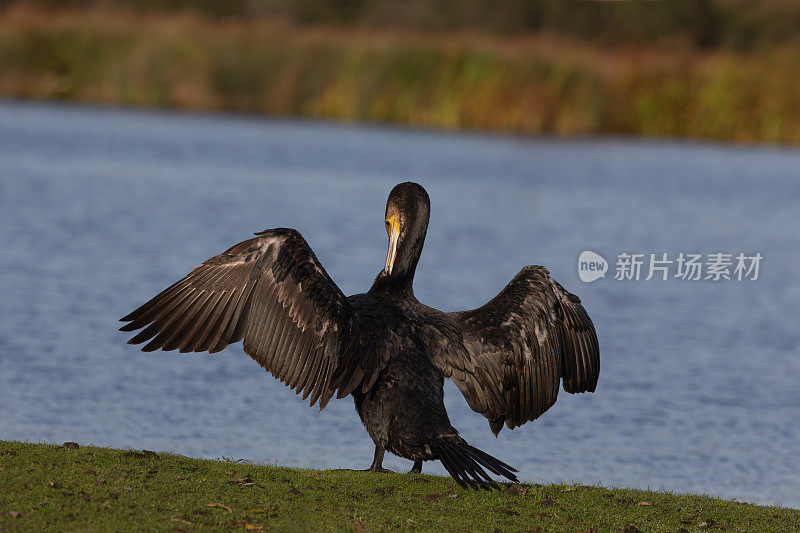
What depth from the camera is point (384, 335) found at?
21.6 feet

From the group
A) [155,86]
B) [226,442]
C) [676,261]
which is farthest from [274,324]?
[155,86]

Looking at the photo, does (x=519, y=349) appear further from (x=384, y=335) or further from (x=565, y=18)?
(x=565, y=18)

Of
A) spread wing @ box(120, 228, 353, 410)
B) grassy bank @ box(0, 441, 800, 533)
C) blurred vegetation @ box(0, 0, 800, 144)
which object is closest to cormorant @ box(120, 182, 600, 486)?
spread wing @ box(120, 228, 353, 410)

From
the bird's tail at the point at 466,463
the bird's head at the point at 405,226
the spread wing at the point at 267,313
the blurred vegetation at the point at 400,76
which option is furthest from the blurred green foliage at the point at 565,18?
the bird's tail at the point at 466,463

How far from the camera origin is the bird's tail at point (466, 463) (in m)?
5.92

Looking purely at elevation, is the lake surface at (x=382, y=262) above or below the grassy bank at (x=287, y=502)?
above

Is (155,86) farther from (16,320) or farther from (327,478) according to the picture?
(327,478)

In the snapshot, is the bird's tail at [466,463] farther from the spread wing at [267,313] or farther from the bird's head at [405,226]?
the bird's head at [405,226]

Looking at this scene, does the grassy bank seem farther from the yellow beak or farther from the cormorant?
the yellow beak

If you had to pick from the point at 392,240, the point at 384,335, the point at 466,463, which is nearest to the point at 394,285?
the point at 392,240

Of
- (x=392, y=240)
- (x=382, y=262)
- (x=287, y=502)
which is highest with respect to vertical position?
(x=382, y=262)

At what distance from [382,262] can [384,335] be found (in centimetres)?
994

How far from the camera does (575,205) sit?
23.1 m

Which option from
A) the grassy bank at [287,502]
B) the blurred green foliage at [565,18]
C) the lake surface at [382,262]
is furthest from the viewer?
the blurred green foliage at [565,18]
